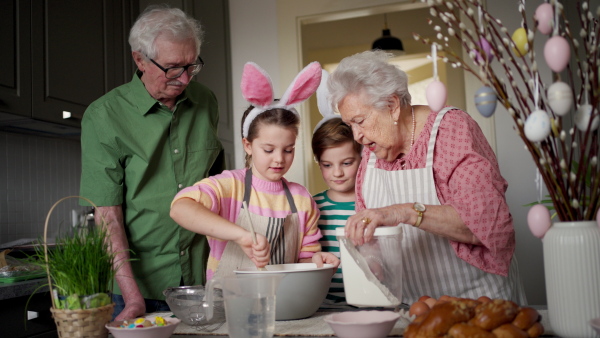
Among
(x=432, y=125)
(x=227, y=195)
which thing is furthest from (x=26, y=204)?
(x=432, y=125)

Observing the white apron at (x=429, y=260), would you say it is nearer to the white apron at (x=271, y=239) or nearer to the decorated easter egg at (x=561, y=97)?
the white apron at (x=271, y=239)

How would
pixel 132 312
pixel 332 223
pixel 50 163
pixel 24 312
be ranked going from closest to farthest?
pixel 132 312 < pixel 332 223 < pixel 24 312 < pixel 50 163

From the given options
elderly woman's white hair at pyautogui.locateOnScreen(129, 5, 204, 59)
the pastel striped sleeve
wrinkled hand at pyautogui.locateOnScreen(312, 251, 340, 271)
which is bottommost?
wrinkled hand at pyautogui.locateOnScreen(312, 251, 340, 271)

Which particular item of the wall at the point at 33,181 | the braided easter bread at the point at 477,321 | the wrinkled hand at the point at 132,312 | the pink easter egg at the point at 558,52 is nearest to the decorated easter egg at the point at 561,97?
the pink easter egg at the point at 558,52

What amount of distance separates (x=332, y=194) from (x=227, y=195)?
41 cm

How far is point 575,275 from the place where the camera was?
89 centimetres

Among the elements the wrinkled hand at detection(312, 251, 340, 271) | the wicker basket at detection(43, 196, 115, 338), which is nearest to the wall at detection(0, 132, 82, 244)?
the wrinkled hand at detection(312, 251, 340, 271)

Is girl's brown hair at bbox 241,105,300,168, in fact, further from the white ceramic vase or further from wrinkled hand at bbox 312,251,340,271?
the white ceramic vase

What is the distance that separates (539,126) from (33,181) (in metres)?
2.50

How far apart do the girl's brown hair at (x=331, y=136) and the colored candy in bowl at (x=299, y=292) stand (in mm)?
592

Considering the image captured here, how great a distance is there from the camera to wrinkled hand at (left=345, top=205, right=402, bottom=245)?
1.08 meters

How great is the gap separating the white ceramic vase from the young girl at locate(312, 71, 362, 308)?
88cm

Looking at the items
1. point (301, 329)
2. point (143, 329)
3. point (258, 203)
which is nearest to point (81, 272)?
point (143, 329)

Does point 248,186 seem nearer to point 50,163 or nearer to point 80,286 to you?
point 80,286
